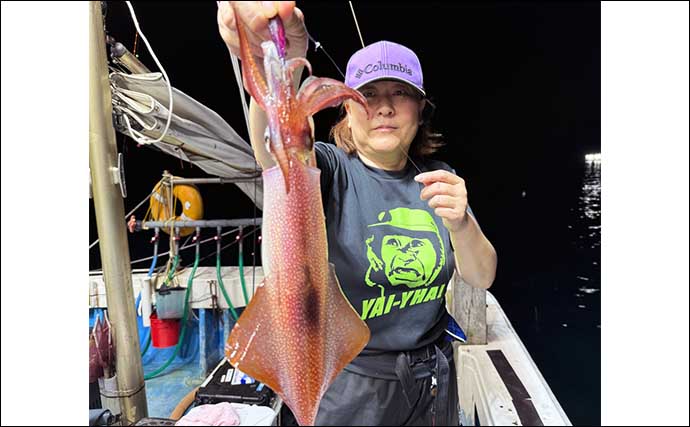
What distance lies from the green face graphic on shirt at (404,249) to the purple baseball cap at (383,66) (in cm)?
30

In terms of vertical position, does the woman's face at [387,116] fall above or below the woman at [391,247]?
above

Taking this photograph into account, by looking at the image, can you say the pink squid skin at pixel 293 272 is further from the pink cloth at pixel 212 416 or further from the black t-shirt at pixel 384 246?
the pink cloth at pixel 212 416

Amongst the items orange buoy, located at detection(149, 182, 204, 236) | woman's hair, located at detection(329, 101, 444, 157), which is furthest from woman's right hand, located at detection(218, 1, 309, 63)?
orange buoy, located at detection(149, 182, 204, 236)

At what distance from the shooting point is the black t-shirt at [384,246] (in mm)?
954

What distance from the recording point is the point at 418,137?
41.1 inches

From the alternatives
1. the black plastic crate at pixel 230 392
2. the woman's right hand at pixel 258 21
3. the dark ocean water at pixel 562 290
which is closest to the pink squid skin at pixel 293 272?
the woman's right hand at pixel 258 21

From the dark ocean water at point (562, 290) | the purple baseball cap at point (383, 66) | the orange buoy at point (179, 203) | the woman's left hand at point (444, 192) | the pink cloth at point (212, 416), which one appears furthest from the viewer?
the dark ocean water at point (562, 290)

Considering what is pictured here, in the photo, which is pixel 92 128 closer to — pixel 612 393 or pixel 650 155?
pixel 650 155

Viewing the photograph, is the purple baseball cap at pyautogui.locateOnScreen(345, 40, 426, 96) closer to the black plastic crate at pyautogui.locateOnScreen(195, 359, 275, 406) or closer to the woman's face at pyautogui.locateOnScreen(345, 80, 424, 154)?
the woman's face at pyautogui.locateOnScreen(345, 80, 424, 154)

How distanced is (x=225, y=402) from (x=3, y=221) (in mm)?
659

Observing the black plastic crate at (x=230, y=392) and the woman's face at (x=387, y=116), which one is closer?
the woman's face at (x=387, y=116)

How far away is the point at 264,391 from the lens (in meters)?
1.09

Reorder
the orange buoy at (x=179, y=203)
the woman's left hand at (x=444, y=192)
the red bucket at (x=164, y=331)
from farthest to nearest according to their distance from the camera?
the red bucket at (x=164, y=331), the orange buoy at (x=179, y=203), the woman's left hand at (x=444, y=192)

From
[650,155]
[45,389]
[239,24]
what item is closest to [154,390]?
[45,389]
